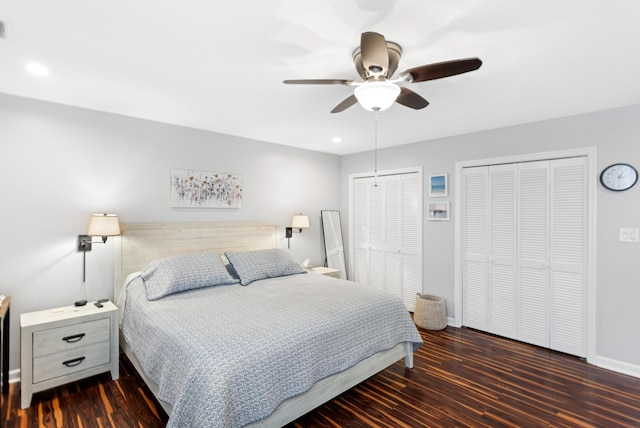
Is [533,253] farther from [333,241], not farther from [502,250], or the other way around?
[333,241]

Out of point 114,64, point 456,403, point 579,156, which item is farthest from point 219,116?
point 579,156

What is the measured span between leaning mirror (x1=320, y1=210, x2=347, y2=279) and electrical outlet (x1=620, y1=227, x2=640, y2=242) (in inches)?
130

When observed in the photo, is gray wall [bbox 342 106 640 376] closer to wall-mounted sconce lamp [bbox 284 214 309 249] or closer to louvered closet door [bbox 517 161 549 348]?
louvered closet door [bbox 517 161 549 348]

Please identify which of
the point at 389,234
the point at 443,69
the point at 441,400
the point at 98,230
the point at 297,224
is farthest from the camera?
the point at 389,234

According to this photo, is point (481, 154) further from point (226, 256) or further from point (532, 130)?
point (226, 256)

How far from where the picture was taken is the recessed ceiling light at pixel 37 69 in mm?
2124

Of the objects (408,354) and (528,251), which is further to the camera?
(528,251)

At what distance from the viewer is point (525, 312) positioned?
3502 mm

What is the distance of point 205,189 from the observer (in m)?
3.76

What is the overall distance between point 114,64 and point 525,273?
4223 millimetres

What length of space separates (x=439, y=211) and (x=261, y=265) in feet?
7.75

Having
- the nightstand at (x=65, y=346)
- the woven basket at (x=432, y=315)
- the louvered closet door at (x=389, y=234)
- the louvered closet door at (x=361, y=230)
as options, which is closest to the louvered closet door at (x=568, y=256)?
the woven basket at (x=432, y=315)

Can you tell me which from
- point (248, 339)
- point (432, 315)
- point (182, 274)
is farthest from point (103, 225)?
point (432, 315)

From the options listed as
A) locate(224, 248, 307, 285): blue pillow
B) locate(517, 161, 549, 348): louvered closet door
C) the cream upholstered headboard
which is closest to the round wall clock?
locate(517, 161, 549, 348): louvered closet door
